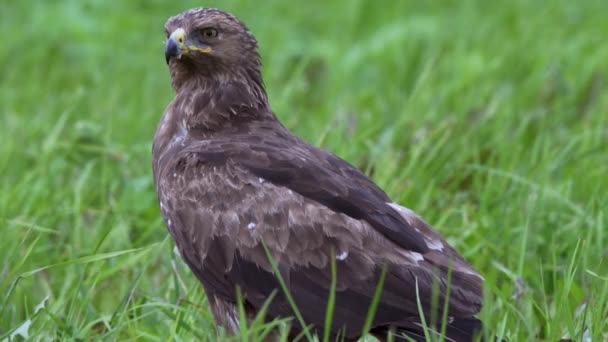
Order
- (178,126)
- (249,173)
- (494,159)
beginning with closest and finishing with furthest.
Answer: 1. (249,173)
2. (178,126)
3. (494,159)

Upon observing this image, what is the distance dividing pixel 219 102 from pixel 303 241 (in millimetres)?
972

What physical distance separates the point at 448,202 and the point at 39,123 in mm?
2746

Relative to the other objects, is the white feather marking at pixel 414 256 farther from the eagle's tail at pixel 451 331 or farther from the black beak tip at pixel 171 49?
the black beak tip at pixel 171 49

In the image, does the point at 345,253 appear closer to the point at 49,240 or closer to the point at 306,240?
the point at 306,240

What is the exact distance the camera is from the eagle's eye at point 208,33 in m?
5.33

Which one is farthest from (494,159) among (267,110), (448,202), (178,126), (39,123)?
(39,123)

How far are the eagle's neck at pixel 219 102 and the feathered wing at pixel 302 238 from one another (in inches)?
14.5

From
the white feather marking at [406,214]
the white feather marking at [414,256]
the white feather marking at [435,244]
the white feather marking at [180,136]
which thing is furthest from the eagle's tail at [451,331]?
the white feather marking at [180,136]

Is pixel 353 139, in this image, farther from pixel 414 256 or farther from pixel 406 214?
pixel 414 256

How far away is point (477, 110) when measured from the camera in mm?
7652

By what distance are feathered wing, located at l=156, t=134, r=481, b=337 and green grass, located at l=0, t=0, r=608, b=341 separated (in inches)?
10.1

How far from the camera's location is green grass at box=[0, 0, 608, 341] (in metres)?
4.98

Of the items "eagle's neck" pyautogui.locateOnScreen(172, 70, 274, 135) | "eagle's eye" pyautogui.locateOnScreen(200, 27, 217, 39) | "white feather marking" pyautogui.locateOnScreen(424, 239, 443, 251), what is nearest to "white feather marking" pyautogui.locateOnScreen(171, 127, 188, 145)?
"eagle's neck" pyautogui.locateOnScreen(172, 70, 274, 135)

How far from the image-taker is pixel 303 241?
4547mm
